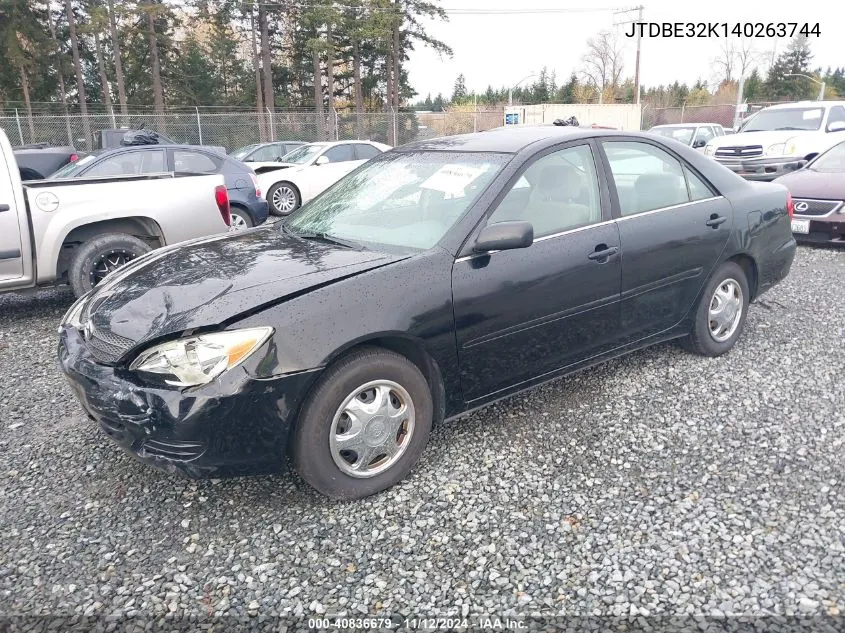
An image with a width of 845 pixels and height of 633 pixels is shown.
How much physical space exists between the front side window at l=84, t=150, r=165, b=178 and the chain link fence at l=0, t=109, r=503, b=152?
1244 centimetres

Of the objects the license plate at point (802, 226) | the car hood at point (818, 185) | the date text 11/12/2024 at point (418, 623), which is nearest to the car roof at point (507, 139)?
the date text 11/12/2024 at point (418, 623)

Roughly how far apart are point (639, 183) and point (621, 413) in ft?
4.64

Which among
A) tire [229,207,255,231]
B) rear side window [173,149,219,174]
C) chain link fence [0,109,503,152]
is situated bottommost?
tire [229,207,255,231]

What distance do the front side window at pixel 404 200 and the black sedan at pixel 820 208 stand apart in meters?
6.11

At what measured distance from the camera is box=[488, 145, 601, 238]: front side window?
132 inches

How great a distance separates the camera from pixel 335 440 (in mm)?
2717

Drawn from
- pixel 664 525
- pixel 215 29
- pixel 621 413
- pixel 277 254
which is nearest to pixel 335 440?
pixel 277 254

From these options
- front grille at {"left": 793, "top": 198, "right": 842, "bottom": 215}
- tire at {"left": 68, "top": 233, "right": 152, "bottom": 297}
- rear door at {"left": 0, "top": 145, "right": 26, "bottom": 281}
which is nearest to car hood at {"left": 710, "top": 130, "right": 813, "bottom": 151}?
front grille at {"left": 793, "top": 198, "right": 842, "bottom": 215}

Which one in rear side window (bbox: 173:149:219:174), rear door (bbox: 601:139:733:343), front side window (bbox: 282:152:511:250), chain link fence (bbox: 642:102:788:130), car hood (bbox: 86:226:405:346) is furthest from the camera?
chain link fence (bbox: 642:102:788:130)

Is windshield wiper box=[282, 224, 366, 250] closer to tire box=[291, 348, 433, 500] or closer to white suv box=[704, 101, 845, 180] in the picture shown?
tire box=[291, 348, 433, 500]

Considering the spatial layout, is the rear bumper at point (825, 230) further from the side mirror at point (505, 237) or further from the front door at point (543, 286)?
the side mirror at point (505, 237)

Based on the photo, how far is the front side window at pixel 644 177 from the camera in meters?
3.81

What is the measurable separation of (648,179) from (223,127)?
23193 mm

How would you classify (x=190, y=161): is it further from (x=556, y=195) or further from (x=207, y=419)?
(x=207, y=419)
